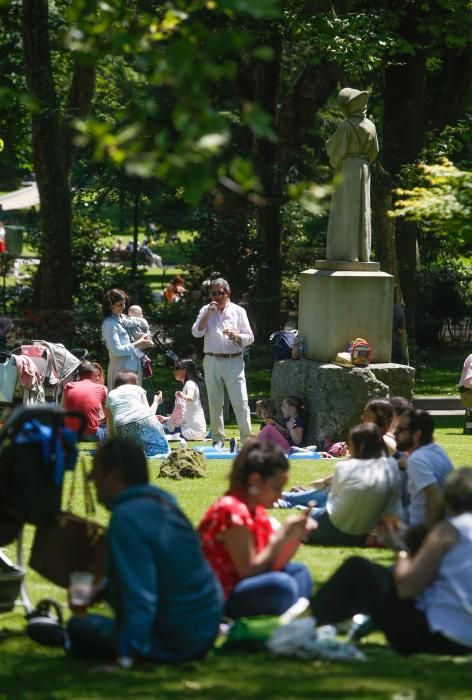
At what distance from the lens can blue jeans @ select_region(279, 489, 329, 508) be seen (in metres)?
10.9

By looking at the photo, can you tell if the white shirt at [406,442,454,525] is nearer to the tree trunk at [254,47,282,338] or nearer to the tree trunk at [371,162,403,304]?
the tree trunk at [371,162,403,304]

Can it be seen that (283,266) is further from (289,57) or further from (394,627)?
(394,627)

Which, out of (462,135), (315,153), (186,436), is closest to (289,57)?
(315,153)

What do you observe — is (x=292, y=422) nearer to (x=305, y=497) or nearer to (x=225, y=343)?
(x=225, y=343)

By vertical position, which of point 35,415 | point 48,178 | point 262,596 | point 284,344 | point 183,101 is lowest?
point 262,596

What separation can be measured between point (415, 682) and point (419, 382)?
1831 centimetres

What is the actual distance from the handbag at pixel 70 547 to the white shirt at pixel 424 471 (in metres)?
2.41

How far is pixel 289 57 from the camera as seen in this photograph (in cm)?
3731

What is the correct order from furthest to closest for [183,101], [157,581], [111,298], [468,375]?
[468,375], [111,298], [157,581], [183,101]

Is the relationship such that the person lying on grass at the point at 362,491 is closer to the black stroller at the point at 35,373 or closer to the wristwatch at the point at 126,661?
the wristwatch at the point at 126,661

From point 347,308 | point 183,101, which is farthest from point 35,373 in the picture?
point 183,101

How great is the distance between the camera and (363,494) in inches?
364

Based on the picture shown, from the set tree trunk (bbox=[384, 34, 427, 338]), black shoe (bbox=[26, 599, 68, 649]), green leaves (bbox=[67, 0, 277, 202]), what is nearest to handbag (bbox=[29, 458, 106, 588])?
black shoe (bbox=[26, 599, 68, 649])

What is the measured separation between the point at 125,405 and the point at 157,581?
7.56 metres
